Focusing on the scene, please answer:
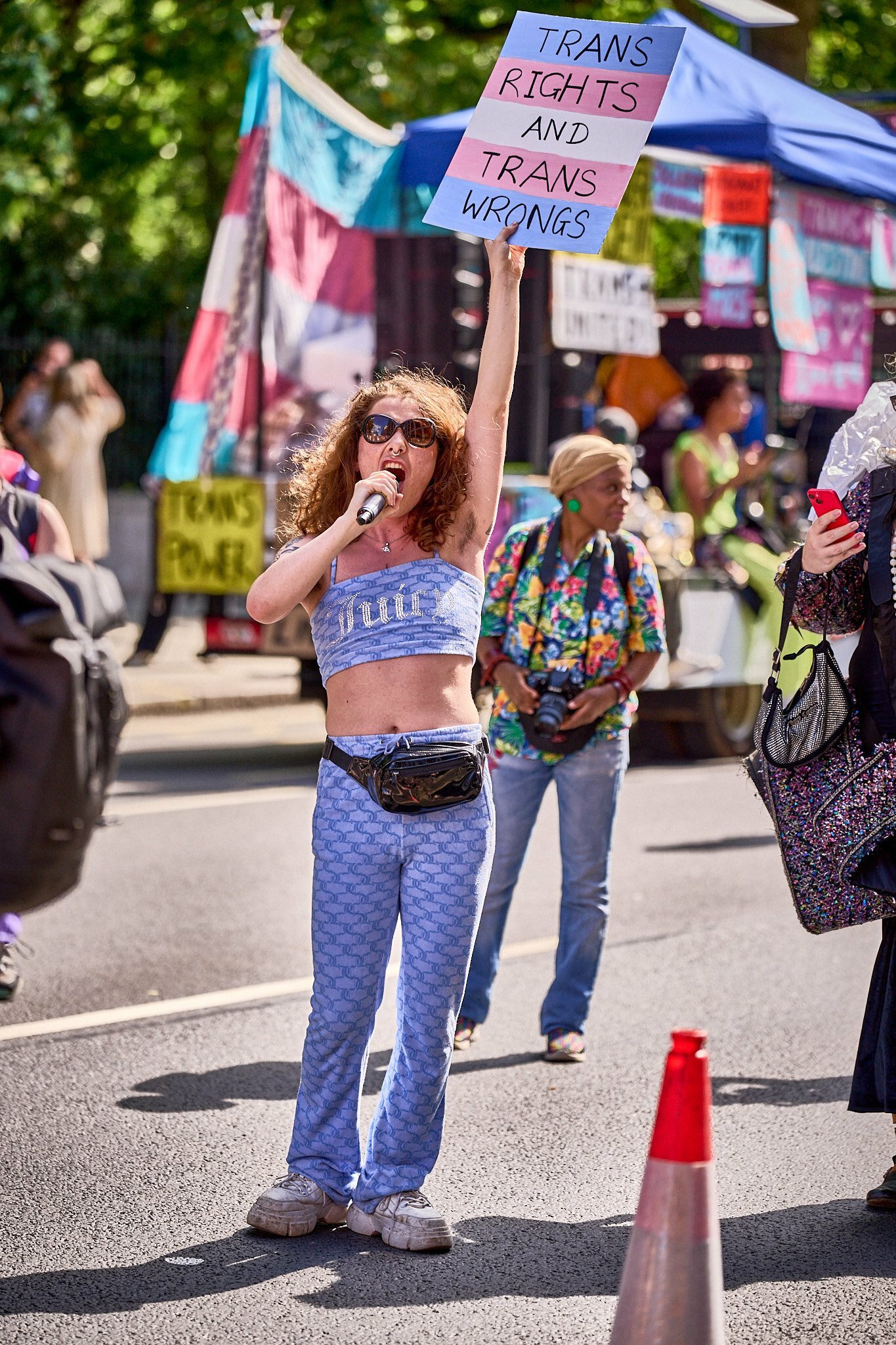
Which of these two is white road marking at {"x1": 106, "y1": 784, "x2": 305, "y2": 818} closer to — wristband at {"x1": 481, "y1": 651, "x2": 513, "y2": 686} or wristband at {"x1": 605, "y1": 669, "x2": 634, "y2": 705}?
wristband at {"x1": 481, "y1": 651, "x2": 513, "y2": 686}

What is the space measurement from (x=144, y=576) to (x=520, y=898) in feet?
39.7

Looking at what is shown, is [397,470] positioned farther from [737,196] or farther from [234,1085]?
[737,196]

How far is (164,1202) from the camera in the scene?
4363 millimetres

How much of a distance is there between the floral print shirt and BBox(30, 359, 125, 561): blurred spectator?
9.93 m

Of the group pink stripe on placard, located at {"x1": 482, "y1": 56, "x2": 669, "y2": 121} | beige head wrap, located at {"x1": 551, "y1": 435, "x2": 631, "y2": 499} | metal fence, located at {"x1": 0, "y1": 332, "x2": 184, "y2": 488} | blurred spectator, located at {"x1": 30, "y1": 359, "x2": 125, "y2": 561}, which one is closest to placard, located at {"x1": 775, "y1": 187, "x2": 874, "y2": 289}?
blurred spectator, located at {"x1": 30, "y1": 359, "x2": 125, "y2": 561}

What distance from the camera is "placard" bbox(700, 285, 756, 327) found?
43.0 ft

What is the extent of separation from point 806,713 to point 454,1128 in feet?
4.94

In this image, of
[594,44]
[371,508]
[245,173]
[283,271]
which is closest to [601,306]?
[283,271]

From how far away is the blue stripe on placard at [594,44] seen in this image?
→ 173 inches

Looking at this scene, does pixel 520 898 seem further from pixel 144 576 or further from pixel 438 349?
pixel 144 576

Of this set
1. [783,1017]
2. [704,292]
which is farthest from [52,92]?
[783,1017]

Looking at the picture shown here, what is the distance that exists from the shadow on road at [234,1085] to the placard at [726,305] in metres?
8.41

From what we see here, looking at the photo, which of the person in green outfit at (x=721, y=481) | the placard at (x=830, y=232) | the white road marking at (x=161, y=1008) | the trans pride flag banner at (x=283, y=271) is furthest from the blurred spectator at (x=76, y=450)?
the white road marking at (x=161, y=1008)

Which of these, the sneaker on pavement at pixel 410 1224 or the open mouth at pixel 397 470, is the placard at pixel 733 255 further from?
the sneaker on pavement at pixel 410 1224
